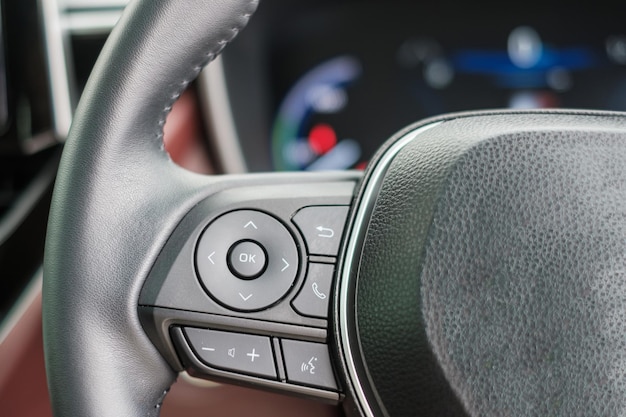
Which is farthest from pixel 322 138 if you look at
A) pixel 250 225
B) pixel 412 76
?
pixel 250 225

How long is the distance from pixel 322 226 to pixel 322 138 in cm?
120

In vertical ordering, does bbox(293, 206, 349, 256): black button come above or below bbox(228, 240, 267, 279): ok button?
above

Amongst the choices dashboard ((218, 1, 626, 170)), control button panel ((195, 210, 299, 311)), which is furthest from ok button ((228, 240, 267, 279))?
dashboard ((218, 1, 626, 170))

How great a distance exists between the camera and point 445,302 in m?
0.51

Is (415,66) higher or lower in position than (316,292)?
higher

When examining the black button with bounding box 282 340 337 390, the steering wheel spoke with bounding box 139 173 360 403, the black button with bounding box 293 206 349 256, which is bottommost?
the black button with bounding box 282 340 337 390

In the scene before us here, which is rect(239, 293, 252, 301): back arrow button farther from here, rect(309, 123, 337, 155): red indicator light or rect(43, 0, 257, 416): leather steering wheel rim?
rect(309, 123, 337, 155): red indicator light

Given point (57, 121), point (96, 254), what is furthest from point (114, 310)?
point (57, 121)

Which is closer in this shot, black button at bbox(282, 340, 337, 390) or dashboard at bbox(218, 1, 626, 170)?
black button at bbox(282, 340, 337, 390)

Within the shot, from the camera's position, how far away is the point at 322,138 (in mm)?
1783

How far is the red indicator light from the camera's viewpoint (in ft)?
5.82

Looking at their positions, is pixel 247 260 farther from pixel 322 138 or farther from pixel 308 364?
pixel 322 138

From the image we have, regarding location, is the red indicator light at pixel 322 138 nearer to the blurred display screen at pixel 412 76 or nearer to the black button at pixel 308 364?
the blurred display screen at pixel 412 76

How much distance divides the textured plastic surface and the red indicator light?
4.00 feet
